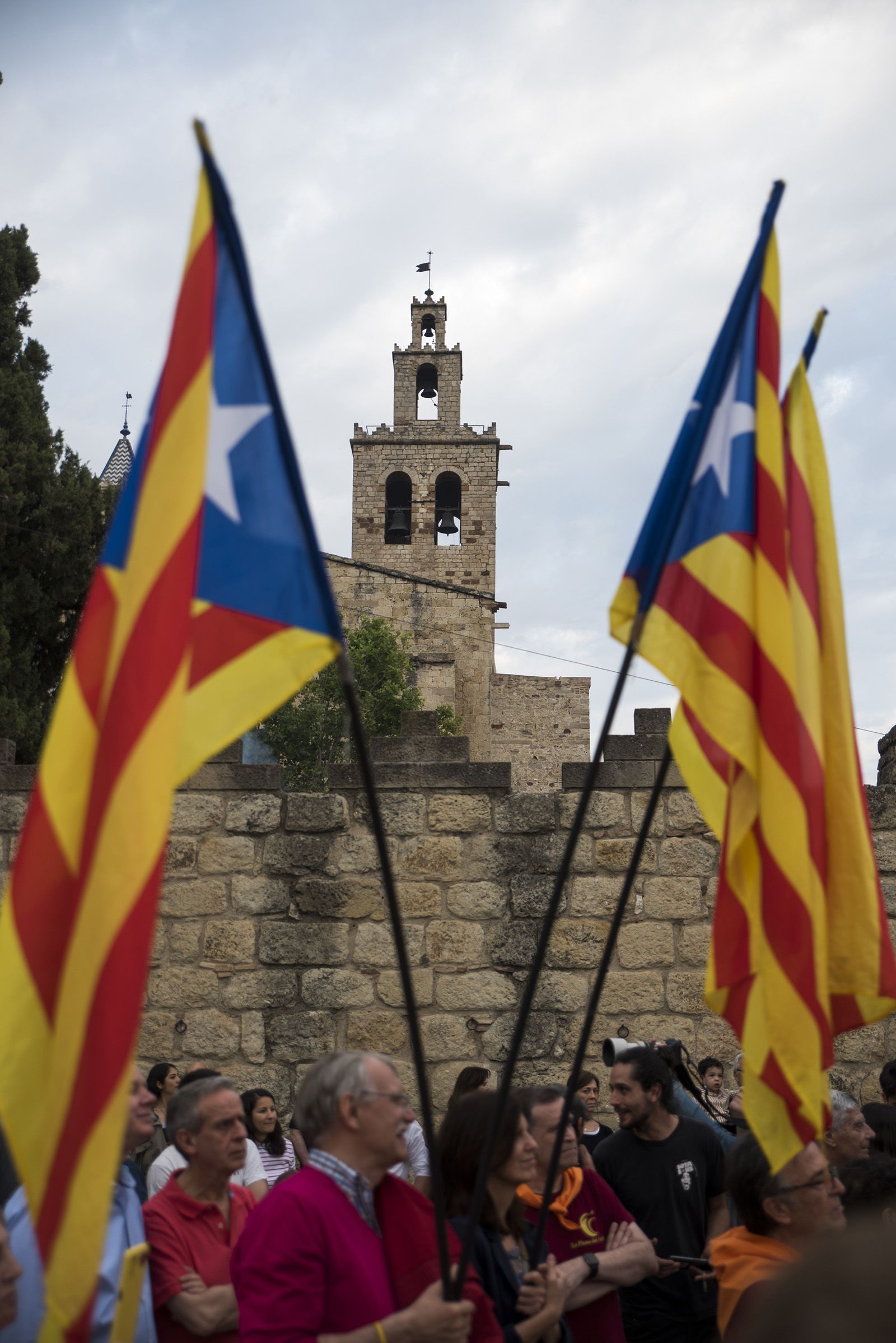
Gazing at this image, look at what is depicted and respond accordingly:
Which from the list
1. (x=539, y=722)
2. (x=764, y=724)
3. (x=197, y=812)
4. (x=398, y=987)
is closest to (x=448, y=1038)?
(x=398, y=987)

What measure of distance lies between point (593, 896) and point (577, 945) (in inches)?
12.1

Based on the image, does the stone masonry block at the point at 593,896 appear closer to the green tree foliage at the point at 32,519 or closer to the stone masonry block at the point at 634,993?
the stone masonry block at the point at 634,993

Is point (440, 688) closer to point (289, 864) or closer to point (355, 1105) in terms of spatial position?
point (289, 864)

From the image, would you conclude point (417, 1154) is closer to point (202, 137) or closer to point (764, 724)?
point (764, 724)

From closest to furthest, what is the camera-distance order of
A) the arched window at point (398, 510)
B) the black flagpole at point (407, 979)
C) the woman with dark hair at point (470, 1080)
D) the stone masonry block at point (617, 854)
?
the black flagpole at point (407, 979) → the woman with dark hair at point (470, 1080) → the stone masonry block at point (617, 854) → the arched window at point (398, 510)

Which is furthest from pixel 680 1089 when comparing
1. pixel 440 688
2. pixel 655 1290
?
pixel 440 688

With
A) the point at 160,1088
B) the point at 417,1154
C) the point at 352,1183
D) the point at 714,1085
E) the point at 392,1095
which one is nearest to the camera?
the point at 352,1183

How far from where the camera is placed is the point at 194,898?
7992 mm

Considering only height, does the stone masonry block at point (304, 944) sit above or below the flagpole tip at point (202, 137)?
below

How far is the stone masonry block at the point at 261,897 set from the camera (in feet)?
26.2

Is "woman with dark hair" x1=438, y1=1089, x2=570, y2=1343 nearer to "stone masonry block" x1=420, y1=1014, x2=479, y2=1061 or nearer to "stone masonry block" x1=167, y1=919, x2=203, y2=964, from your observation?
"stone masonry block" x1=420, y1=1014, x2=479, y2=1061

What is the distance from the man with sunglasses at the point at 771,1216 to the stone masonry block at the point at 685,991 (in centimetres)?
436

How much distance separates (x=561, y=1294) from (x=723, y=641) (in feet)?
5.82

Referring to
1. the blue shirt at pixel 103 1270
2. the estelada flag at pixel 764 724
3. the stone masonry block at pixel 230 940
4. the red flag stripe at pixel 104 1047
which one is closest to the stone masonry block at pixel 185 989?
the stone masonry block at pixel 230 940
